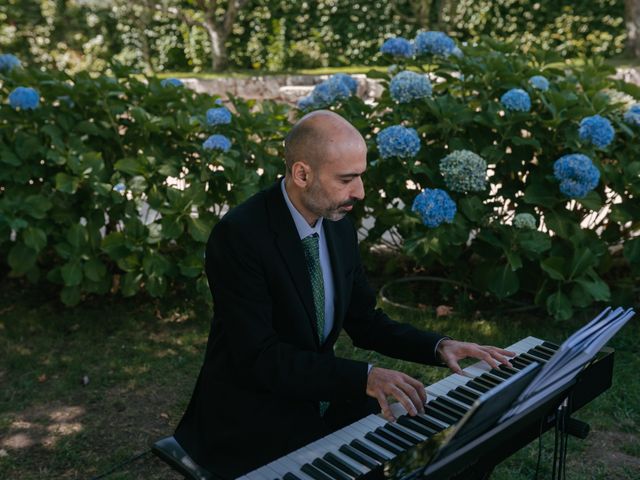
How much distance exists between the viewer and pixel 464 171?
4156 mm

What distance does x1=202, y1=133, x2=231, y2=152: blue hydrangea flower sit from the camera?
169 inches

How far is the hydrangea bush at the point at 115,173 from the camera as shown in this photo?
439cm

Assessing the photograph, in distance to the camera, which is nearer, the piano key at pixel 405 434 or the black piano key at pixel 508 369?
the piano key at pixel 405 434

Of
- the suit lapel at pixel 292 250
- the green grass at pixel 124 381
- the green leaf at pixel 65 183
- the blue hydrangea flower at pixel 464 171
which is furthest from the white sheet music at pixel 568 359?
the green leaf at pixel 65 183

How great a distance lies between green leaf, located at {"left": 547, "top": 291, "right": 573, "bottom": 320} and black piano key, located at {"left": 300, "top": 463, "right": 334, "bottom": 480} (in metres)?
2.82

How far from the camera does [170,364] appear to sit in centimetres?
422

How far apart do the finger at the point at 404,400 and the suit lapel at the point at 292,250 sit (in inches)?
15.6

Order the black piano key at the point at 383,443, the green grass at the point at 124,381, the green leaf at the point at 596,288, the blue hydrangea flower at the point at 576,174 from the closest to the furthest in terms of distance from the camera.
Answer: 1. the black piano key at the point at 383,443
2. the green grass at the point at 124,381
3. the blue hydrangea flower at the point at 576,174
4. the green leaf at the point at 596,288

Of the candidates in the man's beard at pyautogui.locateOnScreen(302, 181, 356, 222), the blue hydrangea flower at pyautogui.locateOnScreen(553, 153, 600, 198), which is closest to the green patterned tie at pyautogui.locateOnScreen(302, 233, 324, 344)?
the man's beard at pyautogui.locateOnScreen(302, 181, 356, 222)

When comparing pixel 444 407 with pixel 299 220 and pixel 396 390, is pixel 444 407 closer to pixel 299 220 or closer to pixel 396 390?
pixel 396 390

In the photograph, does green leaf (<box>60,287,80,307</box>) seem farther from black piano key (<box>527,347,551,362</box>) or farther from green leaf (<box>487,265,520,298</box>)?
black piano key (<box>527,347,551,362</box>)

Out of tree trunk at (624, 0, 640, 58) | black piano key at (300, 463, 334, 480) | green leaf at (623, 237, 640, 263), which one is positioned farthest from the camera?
tree trunk at (624, 0, 640, 58)

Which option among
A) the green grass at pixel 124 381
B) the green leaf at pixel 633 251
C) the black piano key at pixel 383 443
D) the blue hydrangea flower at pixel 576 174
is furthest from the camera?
the green leaf at pixel 633 251

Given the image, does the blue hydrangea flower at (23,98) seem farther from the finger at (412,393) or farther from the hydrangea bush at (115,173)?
the finger at (412,393)
